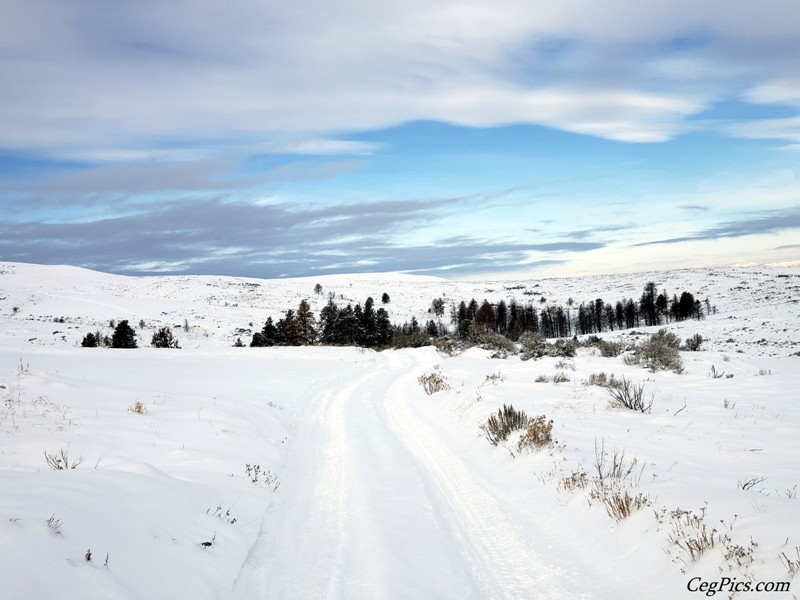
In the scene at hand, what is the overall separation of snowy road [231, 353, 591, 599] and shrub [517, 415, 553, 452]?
1.12 meters

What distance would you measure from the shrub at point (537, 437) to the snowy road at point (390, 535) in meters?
1.12

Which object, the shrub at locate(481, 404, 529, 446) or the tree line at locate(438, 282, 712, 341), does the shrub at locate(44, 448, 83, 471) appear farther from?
the tree line at locate(438, 282, 712, 341)

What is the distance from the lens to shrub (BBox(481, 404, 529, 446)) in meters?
9.45

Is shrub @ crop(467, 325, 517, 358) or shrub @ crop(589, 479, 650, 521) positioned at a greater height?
shrub @ crop(589, 479, 650, 521)

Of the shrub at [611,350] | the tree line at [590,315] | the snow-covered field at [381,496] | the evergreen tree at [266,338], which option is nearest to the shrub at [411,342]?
the evergreen tree at [266,338]

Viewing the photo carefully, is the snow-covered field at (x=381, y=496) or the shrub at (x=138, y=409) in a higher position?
the shrub at (x=138, y=409)

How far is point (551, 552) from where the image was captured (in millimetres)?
5152

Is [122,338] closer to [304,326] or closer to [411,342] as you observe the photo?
[304,326]

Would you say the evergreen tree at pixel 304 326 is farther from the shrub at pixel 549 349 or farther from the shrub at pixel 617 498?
the shrub at pixel 617 498

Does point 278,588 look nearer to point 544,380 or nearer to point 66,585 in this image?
point 66,585

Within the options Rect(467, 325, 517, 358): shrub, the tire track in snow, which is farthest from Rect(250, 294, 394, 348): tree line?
Result: the tire track in snow

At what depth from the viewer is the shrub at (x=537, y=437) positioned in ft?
26.8

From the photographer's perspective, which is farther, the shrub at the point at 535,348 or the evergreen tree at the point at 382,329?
the evergreen tree at the point at 382,329

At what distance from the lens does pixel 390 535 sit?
5.30 metres
